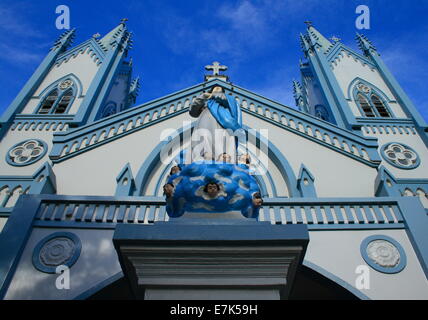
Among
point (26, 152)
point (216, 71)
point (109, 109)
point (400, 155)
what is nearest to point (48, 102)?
point (109, 109)

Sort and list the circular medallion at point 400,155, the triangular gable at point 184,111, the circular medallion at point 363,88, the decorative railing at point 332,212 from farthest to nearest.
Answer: the circular medallion at point 363,88 < the circular medallion at point 400,155 < the triangular gable at point 184,111 < the decorative railing at point 332,212

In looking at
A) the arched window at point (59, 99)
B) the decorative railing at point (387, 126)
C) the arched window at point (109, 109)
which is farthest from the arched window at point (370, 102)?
the arched window at point (59, 99)

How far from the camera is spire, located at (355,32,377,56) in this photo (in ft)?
64.4

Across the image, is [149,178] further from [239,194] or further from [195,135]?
[239,194]

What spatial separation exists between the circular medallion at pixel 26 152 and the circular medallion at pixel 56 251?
6.84 metres

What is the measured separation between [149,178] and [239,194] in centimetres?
751

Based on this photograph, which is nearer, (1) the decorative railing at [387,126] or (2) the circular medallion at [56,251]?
(2) the circular medallion at [56,251]

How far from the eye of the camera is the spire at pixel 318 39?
1944 cm

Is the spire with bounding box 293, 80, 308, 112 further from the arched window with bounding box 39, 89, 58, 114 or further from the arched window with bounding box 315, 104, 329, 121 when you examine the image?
the arched window with bounding box 39, 89, 58, 114

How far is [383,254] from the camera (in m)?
6.68

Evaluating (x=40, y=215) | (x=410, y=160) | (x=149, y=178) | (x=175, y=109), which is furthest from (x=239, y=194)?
(x=410, y=160)

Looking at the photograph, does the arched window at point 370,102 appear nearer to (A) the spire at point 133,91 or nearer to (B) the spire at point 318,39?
(B) the spire at point 318,39

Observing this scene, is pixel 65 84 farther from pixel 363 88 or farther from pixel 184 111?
pixel 363 88
